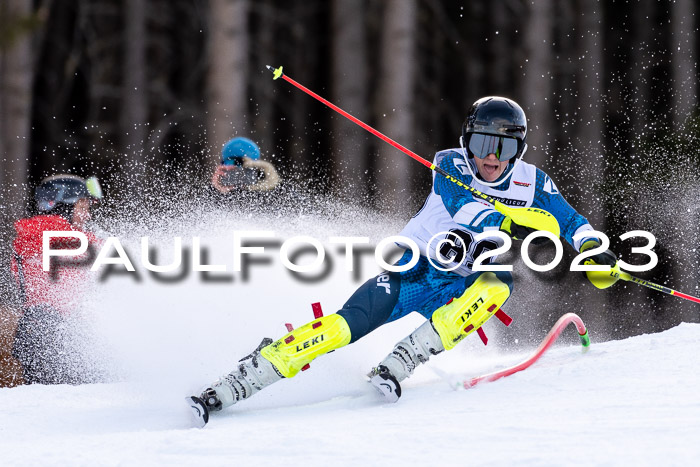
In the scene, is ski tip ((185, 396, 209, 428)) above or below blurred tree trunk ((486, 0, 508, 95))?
below

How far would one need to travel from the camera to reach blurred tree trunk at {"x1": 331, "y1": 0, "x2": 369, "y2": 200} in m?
12.2

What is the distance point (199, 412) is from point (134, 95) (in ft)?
43.5

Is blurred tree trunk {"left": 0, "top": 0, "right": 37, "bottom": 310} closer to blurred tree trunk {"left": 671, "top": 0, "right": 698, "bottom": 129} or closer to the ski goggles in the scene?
the ski goggles

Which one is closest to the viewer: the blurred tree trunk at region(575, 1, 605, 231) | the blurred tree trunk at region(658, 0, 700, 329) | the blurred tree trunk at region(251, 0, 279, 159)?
the blurred tree trunk at region(658, 0, 700, 329)

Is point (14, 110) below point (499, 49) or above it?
below

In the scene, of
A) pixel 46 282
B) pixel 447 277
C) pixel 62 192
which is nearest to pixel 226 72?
pixel 62 192

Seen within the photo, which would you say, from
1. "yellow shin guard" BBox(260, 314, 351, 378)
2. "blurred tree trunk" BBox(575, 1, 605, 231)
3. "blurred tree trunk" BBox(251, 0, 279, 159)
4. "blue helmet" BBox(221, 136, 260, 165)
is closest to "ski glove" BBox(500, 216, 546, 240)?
"yellow shin guard" BBox(260, 314, 351, 378)

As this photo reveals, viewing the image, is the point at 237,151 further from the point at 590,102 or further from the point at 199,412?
the point at 590,102

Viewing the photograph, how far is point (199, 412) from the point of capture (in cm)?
427

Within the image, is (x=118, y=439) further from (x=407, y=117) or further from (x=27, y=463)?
(x=407, y=117)

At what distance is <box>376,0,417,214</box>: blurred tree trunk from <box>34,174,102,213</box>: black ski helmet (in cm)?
512

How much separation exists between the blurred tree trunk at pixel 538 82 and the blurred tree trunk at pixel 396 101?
1636 mm

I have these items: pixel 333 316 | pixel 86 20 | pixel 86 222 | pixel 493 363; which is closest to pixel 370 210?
pixel 86 222

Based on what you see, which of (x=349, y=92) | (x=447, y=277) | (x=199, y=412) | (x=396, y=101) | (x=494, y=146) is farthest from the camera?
(x=349, y=92)
